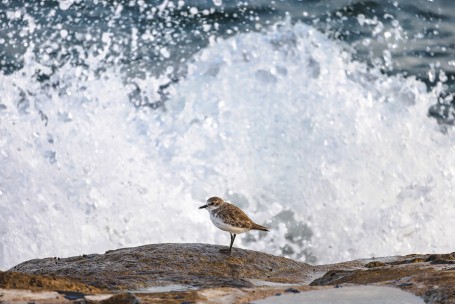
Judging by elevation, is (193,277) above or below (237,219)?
below

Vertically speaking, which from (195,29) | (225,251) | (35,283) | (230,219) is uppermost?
(195,29)

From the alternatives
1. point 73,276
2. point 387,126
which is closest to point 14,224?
point 73,276

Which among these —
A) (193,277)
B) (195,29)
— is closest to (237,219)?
(193,277)

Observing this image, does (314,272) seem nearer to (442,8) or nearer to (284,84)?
(284,84)

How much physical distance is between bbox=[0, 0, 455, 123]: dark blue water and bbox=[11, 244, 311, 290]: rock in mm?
5993

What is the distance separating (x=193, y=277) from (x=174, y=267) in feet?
1.48

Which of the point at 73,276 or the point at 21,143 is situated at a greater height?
the point at 21,143

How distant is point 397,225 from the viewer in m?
10.0

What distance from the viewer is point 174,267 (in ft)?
19.2

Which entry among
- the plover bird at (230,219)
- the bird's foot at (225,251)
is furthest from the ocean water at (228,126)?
the bird's foot at (225,251)

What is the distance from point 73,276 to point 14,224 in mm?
4212

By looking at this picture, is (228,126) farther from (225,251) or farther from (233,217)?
(225,251)

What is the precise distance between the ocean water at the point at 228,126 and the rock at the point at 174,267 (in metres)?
3.05

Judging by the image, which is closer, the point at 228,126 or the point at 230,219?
the point at 230,219
